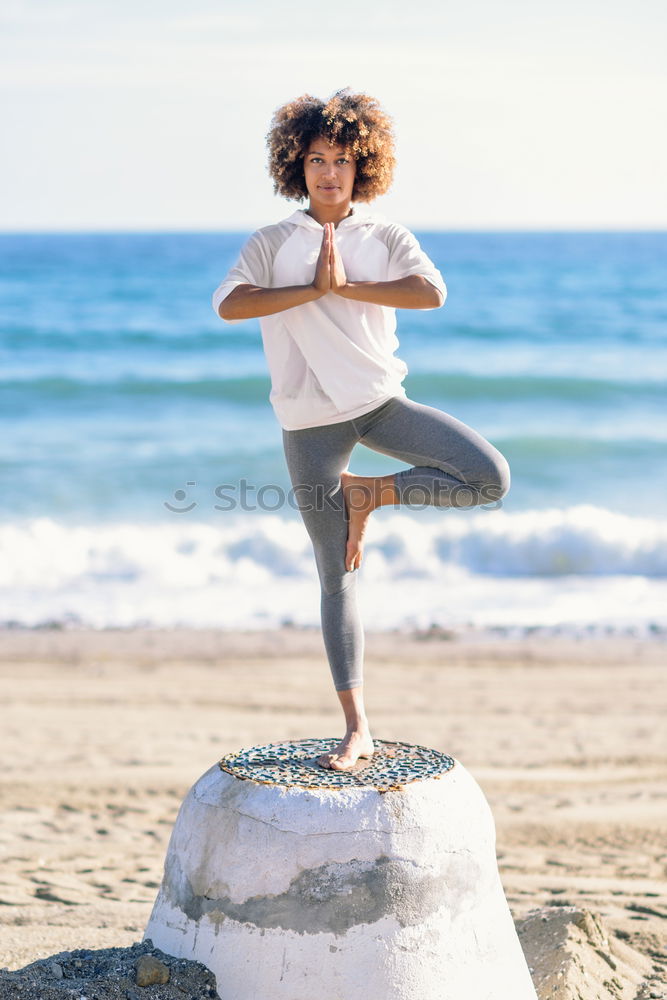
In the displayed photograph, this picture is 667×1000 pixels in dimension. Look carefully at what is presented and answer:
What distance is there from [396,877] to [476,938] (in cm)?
36

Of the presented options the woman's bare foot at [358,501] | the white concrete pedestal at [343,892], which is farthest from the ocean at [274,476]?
the white concrete pedestal at [343,892]

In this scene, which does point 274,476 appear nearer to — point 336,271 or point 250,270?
point 250,270

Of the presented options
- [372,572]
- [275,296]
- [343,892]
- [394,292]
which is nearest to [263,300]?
[275,296]

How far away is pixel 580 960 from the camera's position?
14.6 feet

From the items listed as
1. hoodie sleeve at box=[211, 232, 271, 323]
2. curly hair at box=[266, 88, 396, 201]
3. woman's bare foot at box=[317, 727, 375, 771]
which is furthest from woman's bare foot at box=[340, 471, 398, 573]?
curly hair at box=[266, 88, 396, 201]

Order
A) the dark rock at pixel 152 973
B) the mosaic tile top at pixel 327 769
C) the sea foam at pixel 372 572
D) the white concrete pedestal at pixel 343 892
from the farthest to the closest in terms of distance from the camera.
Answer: the sea foam at pixel 372 572 < the mosaic tile top at pixel 327 769 < the dark rock at pixel 152 973 < the white concrete pedestal at pixel 343 892

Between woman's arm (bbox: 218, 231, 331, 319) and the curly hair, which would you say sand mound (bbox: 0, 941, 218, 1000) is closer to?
woman's arm (bbox: 218, 231, 331, 319)

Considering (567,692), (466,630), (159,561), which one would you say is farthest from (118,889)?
(159,561)

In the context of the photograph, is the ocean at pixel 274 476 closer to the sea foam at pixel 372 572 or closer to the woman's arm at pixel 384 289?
the sea foam at pixel 372 572

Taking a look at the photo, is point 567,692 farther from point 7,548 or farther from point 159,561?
point 7,548

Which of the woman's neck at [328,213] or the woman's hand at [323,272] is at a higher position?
the woman's neck at [328,213]

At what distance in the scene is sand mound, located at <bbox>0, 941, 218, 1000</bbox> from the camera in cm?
353

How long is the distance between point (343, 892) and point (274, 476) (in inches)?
503

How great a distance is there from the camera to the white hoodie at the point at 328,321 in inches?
156
